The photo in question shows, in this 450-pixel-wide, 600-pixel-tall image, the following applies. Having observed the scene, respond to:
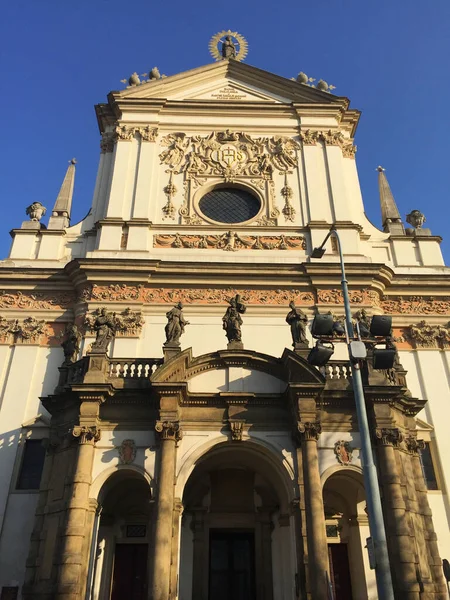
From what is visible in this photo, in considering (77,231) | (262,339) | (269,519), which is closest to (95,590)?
(269,519)

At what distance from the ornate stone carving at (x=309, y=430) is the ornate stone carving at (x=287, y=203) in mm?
10099

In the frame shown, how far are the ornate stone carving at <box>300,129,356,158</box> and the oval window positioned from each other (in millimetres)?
3703

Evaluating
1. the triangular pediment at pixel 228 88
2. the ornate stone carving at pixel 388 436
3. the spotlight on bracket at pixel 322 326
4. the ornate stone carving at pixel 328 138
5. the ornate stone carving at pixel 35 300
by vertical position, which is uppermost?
the triangular pediment at pixel 228 88

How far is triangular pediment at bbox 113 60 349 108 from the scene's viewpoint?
2416 centimetres

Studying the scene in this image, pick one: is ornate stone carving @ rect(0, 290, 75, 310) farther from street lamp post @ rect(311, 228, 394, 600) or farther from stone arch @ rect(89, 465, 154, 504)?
street lamp post @ rect(311, 228, 394, 600)

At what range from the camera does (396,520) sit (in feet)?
39.3

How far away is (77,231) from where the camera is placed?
21.1 metres

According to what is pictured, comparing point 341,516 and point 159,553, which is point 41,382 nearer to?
point 159,553

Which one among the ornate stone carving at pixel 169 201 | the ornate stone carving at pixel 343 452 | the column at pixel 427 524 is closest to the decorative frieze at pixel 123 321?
the ornate stone carving at pixel 169 201

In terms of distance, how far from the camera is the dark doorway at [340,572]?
48.7ft

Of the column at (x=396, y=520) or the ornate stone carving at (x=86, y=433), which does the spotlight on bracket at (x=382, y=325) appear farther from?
the ornate stone carving at (x=86, y=433)

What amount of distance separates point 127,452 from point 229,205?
38.4ft

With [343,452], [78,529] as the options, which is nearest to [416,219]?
[343,452]

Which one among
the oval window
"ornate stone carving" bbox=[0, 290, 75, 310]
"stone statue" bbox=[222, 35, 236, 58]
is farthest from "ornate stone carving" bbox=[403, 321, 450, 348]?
"stone statue" bbox=[222, 35, 236, 58]
